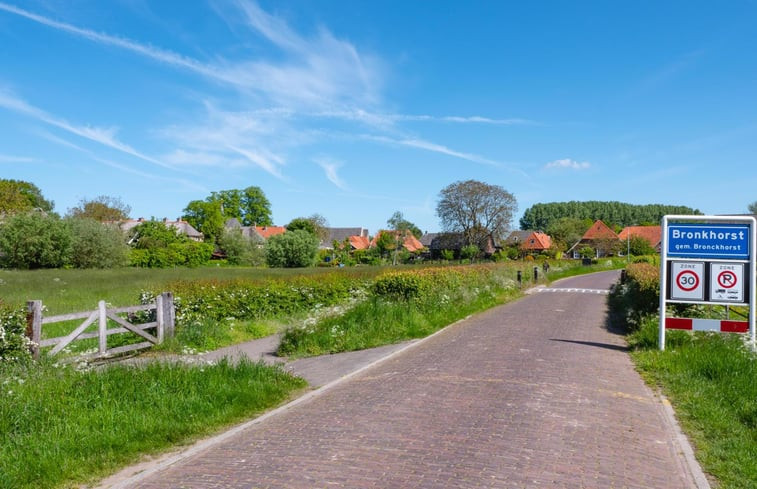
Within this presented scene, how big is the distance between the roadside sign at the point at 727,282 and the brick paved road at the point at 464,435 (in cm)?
244

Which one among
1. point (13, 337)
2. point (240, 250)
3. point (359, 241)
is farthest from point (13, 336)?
point (359, 241)

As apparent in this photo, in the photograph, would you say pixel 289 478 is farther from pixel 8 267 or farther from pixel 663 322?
pixel 8 267

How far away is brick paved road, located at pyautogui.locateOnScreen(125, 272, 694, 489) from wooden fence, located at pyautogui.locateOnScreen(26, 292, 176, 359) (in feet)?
18.5

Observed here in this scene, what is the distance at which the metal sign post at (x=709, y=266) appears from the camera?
10.2 m

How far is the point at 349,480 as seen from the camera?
471cm

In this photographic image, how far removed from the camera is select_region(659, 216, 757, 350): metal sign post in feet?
33.4

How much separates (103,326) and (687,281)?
11676mm

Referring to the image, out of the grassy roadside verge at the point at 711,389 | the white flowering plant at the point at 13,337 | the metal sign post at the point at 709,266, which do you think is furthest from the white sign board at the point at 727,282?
the white flowering plant at the point at 13,337

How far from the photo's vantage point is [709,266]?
34.5ft

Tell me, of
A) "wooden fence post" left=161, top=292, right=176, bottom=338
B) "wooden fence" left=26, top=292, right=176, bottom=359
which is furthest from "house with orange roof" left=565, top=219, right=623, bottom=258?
"wooden fence" left=26, top=292, right=176, bottom=359

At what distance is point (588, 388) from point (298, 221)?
9279cm

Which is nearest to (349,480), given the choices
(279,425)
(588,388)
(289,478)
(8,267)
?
(289,478)

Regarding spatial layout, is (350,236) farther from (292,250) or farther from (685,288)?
(685,288)

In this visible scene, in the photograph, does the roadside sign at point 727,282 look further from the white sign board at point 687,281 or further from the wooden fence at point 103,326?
the wooden fence at point 103,326
